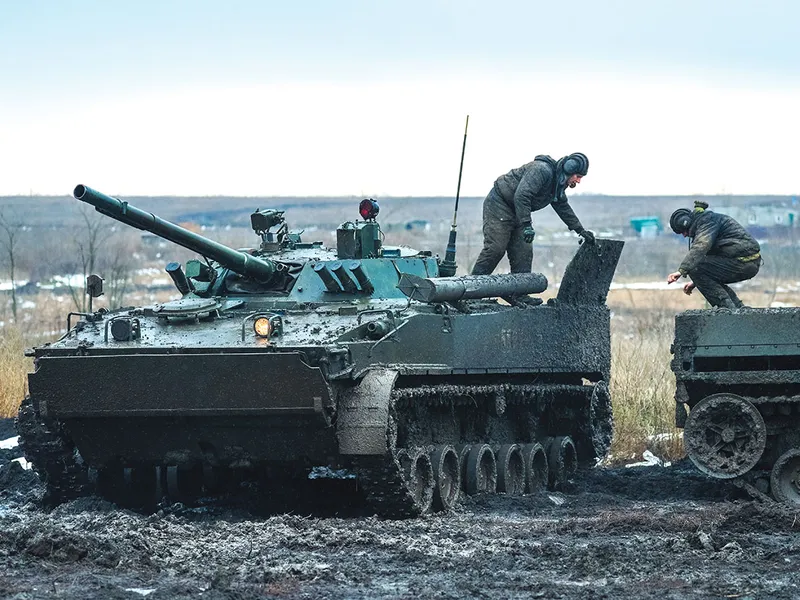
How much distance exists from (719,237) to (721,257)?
181 mm

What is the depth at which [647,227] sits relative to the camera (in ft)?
203

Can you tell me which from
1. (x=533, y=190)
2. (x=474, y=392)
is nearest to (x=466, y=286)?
(x=474, y=392)

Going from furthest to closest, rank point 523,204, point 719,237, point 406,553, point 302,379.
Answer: point 523,204, point 719,237, point 302,379, point 406,553

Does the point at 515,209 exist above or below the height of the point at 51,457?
above

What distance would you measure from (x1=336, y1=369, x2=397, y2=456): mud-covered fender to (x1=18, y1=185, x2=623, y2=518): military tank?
13mm

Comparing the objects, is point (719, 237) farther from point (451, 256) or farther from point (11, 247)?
point (11, 247)


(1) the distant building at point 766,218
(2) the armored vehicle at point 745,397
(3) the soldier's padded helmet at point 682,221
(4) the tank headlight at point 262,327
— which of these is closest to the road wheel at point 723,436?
(2) the armored vehicle at point 745,397

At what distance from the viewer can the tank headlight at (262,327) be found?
40.4 feet

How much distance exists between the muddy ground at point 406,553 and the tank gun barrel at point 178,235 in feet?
6.82

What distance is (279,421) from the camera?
12297 mm

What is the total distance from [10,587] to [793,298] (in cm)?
3091

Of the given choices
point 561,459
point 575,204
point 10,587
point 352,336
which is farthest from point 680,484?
point 575,204

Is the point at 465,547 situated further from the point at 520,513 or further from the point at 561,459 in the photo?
the point at 561,459

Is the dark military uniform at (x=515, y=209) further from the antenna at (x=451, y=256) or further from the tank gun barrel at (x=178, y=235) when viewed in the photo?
the tank gun barrel at (x=178, y=235)
